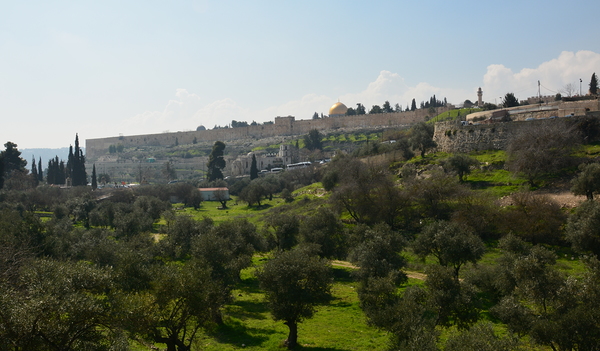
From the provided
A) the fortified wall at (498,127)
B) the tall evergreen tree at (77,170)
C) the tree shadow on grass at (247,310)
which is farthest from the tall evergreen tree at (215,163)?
the tree shadow on grass at (247,310)

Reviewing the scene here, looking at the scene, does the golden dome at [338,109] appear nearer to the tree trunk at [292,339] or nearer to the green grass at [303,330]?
the green grass at [303,330]

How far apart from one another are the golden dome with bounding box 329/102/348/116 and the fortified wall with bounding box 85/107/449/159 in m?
4.72

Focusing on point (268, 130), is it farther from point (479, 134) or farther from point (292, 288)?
point (292, 288)

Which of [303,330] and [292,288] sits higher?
[292,288]

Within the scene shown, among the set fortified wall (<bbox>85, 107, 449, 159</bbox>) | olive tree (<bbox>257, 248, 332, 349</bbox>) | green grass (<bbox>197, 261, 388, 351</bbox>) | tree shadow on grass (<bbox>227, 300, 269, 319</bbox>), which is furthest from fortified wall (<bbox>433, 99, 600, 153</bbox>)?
fortified wall (<bbox>85, 107, 449, 159</bbox>)

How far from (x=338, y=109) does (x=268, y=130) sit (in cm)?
2039

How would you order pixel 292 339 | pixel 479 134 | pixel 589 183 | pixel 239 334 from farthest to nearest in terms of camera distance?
pixel 479 134 → pixel 589 183 → pixel 239 334 → pixel 292 339

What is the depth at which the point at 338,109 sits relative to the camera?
10888cm

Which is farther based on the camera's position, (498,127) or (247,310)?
(498,127)

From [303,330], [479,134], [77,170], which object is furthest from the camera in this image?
[77,170]

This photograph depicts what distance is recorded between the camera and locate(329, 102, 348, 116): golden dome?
356ft

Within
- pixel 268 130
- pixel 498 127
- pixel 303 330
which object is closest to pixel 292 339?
pixel 303 330

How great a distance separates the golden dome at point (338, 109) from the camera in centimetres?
10856

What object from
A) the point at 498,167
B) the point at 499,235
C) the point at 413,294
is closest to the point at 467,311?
the point at 413,294
